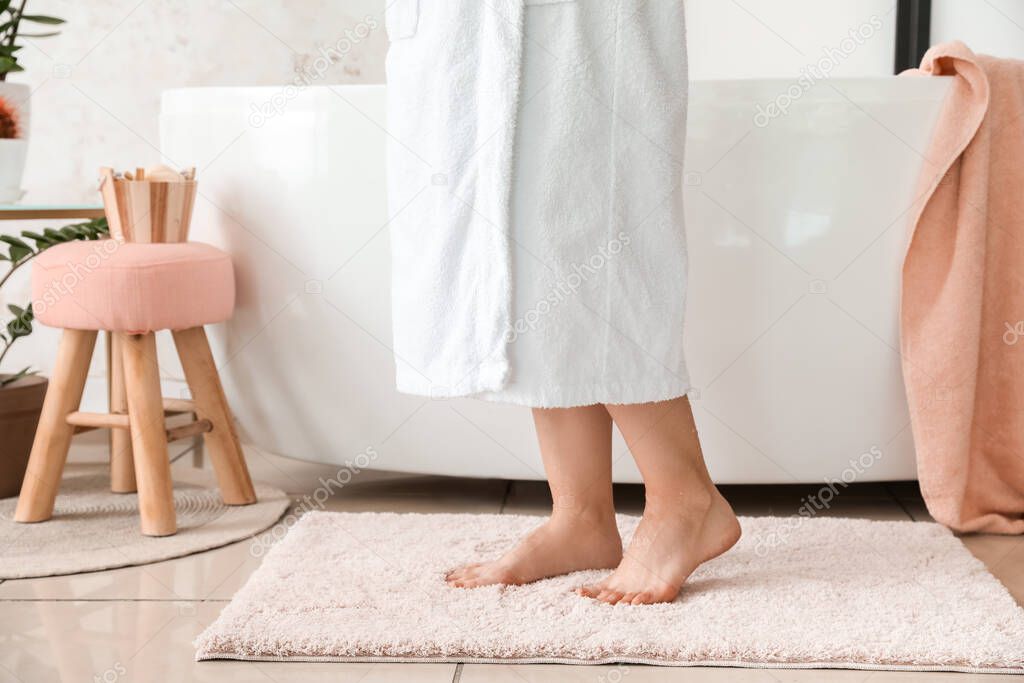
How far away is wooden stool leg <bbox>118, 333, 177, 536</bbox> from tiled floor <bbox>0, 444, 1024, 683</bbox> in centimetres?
11

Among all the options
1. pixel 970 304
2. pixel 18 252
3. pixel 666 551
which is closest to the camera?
Answer: pixel 666 551

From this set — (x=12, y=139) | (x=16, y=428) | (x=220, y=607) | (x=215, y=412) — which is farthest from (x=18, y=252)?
(x=220, y=607)

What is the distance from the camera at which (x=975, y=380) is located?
1516mm

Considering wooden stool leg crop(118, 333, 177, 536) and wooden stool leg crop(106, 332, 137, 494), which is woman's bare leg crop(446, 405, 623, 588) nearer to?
wooden stool leg crop(118, 333, 177, 536)

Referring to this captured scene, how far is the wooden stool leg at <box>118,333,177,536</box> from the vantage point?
60.0 inches

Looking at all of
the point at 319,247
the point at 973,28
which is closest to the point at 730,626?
the point at 319,247

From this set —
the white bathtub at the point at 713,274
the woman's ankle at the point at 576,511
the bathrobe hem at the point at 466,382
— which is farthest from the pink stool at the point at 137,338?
the woman's ankle at the point at 576,511

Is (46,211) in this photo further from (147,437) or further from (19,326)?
(147,437)

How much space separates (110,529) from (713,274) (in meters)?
0.90

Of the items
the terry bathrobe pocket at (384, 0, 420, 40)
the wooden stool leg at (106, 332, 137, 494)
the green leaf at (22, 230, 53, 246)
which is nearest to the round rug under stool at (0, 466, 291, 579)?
the wooden stool leg at (106, 332, 137, 494)

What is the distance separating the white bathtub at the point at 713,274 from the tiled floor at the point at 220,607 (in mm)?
95

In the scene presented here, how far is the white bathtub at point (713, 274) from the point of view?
156cm

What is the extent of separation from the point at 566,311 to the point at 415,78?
0.30 meters

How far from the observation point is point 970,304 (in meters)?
1.49
